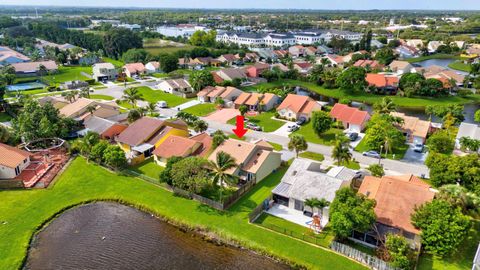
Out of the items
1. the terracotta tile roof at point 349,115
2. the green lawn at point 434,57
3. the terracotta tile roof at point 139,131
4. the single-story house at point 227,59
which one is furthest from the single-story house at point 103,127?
the green lawn at point 434,57

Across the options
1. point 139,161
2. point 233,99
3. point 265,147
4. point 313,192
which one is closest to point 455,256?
point 313,192

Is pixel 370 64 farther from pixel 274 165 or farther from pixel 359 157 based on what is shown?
pixel 274 165

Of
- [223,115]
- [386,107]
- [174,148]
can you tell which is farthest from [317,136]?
[174,148]

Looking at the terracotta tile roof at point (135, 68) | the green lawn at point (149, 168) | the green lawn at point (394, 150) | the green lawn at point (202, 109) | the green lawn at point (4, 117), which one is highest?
the terracotta tile roof at point (135, 68)

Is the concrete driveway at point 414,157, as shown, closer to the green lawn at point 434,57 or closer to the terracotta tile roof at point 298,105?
the terracotta tile roof at point 298,105

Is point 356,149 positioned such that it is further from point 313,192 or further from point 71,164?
point 71,164

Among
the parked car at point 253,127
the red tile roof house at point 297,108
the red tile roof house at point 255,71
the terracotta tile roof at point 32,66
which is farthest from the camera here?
the terracotta tile roof at point 32,66
